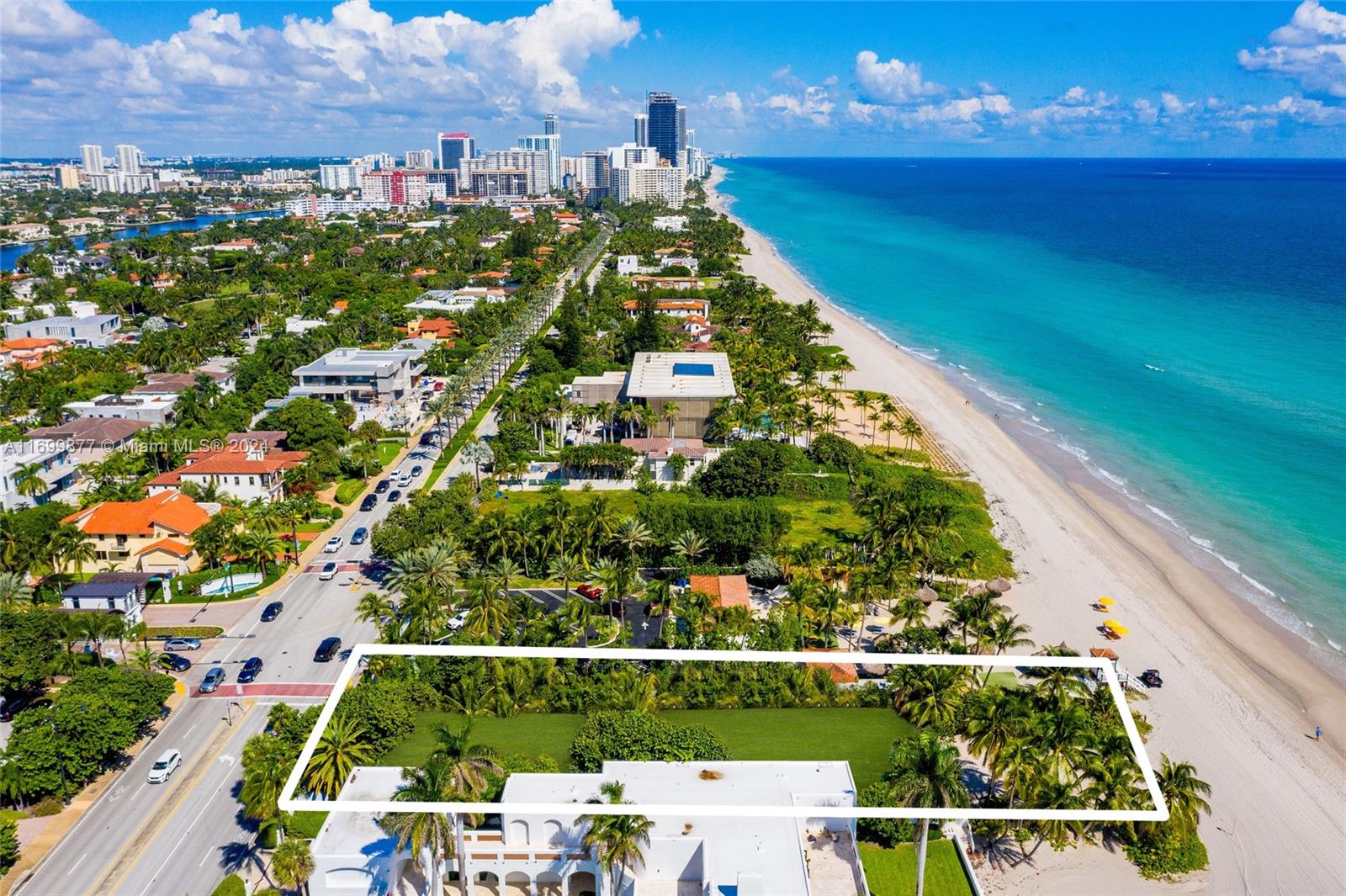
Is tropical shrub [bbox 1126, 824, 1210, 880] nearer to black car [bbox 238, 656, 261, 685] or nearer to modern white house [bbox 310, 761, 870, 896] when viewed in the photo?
modern white house [bbox 310, 761, 870, 896]

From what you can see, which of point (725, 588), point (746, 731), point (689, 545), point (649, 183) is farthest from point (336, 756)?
point (649, 183)

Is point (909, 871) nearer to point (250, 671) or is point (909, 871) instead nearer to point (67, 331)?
point (250, 671)

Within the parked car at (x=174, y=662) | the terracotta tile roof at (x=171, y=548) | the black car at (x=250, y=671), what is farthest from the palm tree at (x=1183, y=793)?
the terracotta tile roof at (x=171, y=548)

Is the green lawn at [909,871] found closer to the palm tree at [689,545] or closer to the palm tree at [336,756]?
the palm tree at [336,756]

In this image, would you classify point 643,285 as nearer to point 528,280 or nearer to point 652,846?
point 528,280

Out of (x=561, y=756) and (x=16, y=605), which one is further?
(x=16, y=605)

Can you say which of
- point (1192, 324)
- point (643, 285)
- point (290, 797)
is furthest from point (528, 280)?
point (290, 797)
